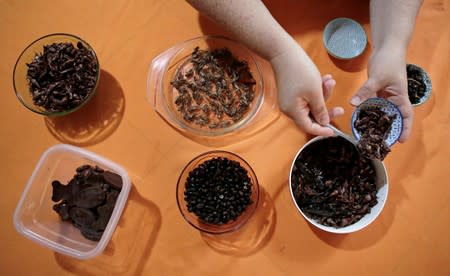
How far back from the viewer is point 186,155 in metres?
1.36

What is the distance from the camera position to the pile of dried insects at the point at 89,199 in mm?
1265

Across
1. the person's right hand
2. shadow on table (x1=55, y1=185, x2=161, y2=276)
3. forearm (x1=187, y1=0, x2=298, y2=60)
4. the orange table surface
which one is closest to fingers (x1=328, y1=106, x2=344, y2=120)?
the person's right hand

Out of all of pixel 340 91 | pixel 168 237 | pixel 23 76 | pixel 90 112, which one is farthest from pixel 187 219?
pixel 23 76

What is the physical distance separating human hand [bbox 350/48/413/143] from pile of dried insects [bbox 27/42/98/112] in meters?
0.91

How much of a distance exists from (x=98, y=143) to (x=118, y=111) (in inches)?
5.4

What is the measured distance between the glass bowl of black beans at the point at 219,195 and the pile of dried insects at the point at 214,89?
0.17 metres

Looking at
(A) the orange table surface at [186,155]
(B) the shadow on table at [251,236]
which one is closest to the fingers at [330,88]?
(A) the orange table surface at [186,155]

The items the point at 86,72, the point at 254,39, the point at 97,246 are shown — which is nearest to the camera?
the point at 254,39

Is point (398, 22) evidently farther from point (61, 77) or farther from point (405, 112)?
point (61, 77)

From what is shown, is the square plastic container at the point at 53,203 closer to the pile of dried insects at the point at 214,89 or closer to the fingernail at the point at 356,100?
the pile of dried insects at the point at 214,89

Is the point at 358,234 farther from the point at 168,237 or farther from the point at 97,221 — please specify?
the point at 97,221

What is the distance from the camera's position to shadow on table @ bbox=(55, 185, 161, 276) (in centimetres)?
132

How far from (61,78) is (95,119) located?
18 centimetres

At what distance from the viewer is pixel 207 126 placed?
1376 millimetres
